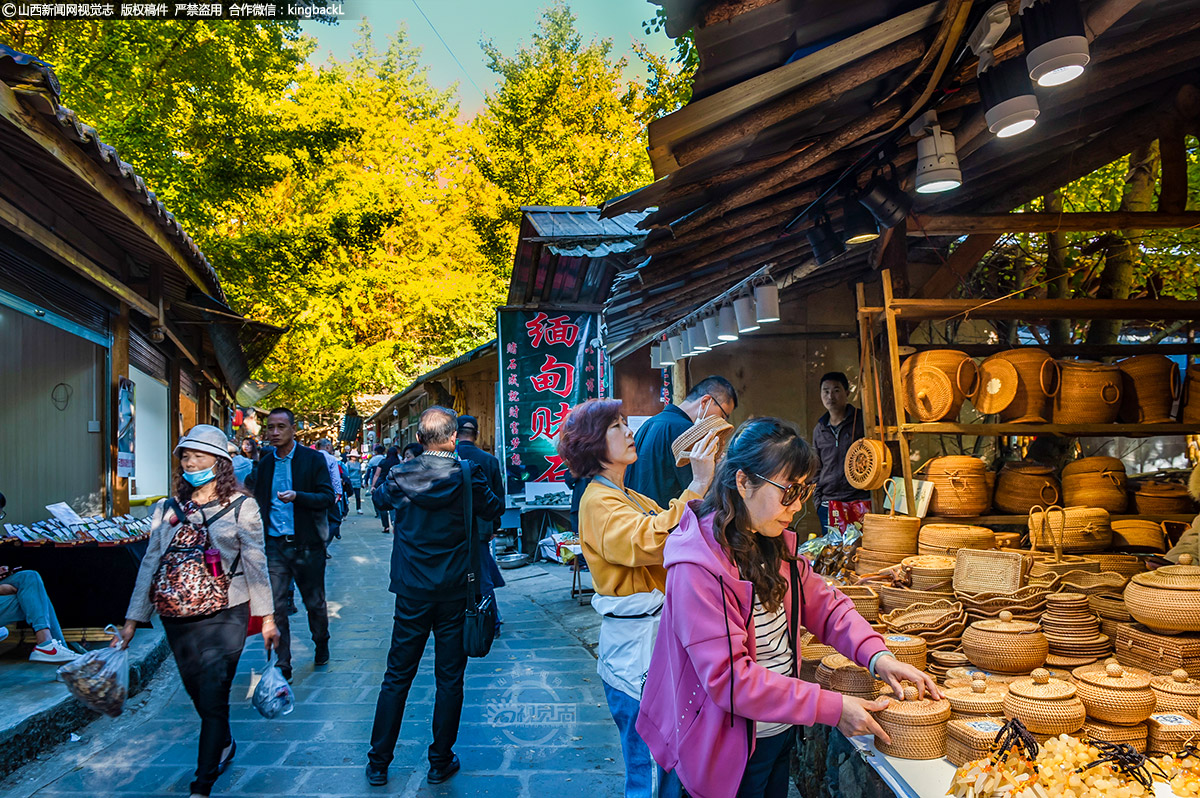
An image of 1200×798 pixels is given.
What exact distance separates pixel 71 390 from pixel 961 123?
8822 mm

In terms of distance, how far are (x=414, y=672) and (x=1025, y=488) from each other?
431cm

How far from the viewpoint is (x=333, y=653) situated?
712 centimetres

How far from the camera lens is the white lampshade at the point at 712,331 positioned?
6924mm

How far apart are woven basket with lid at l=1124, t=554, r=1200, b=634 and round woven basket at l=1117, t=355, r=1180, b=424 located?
2.64 metres

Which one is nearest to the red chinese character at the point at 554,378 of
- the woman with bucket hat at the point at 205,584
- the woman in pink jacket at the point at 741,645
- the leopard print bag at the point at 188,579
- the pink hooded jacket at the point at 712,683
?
the woman with bucket hat at the point at 205,584

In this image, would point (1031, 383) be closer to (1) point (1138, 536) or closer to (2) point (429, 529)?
(1) point (1138, 536)

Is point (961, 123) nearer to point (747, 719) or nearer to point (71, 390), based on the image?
point (747, 719)

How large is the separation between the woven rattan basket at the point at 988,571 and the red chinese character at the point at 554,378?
7.72 metres

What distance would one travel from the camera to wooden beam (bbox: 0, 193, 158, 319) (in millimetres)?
5410

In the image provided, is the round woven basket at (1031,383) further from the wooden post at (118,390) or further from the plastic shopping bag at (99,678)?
the wooden post at (118,390)

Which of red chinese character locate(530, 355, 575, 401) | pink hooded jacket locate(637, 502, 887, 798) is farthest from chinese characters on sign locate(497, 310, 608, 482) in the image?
pink hooded jacket locate(637, 502, 887, 798)

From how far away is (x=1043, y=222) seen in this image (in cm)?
548

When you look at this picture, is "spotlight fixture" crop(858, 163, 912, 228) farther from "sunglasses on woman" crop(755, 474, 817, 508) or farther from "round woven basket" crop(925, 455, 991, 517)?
"sunglasses on woman" crop(755, 474, 817, 508)

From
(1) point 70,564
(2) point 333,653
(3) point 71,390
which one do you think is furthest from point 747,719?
(3) point 71,390
